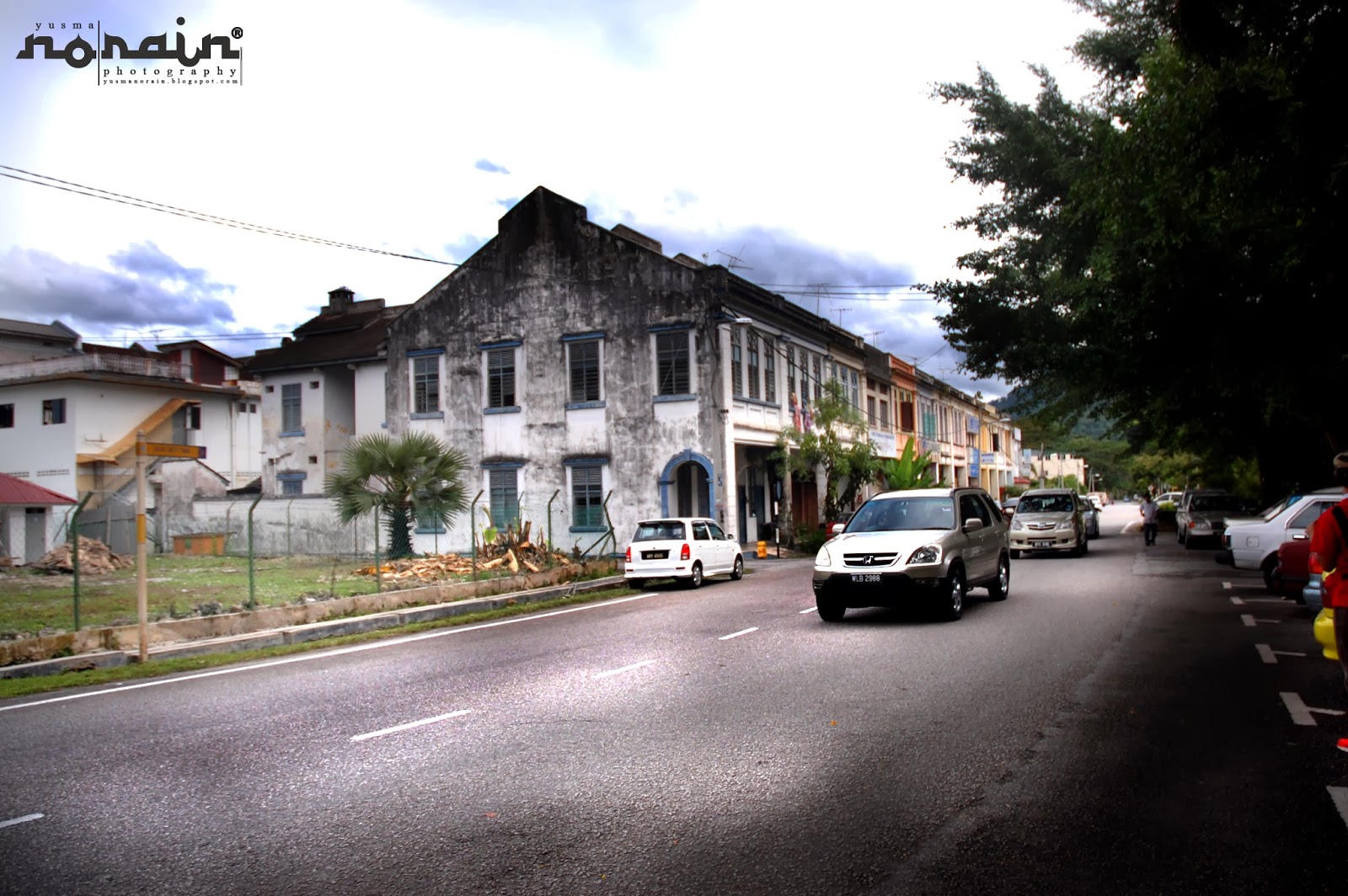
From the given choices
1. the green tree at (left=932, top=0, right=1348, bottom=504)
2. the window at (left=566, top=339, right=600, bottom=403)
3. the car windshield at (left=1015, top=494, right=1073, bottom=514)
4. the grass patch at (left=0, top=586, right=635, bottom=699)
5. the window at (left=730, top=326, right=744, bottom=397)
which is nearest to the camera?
the green tree at (left=932, top=0, right=1348, bottom=504)

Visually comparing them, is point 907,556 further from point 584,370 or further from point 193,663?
point 584,370

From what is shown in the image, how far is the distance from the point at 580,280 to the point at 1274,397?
21.2 metres

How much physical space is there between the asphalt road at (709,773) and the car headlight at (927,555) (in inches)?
61.5

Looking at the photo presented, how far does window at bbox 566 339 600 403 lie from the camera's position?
3347 cm

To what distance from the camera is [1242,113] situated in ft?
36.1

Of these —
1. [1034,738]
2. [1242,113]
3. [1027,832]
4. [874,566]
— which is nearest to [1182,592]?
[874,566]

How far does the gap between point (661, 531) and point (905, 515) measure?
30.7ft

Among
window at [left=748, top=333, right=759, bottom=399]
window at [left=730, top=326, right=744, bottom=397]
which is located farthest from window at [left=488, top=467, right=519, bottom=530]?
window at [left=748, top=333, right=759, bottom=399]

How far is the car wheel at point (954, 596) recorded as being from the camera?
45.4 feet

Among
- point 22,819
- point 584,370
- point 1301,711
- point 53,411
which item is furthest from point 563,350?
point 22,819

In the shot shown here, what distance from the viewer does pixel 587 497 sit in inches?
1320

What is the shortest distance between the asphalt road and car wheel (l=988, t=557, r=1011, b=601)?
4257mm

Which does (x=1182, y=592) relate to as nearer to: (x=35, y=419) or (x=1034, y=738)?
(x=1034, y=738)

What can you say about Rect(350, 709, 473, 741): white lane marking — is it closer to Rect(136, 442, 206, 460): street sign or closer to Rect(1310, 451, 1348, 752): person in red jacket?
Rect(136, 442, 206, 460): street sign
